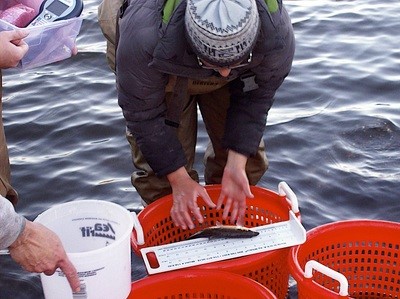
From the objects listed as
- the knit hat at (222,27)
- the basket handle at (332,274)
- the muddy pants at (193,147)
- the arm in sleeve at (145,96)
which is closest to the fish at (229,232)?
the arm in sleeve at (145,96)

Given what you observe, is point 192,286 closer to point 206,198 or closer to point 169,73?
point 206,198

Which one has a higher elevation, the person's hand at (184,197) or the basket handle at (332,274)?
the basket handle at (332,274)

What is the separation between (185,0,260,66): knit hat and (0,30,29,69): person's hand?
2.04ft

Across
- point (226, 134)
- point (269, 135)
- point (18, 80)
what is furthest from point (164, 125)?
point (18, 80)

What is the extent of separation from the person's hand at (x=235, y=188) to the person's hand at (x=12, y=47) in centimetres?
107

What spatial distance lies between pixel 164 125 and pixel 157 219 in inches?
17.2

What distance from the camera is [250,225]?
11.8 ft

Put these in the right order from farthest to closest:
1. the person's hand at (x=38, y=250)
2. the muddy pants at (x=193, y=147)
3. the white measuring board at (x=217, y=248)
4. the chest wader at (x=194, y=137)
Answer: the muddy pants at (x=193, y=147) → the chest wader at (x=194, y=137) → the white measuring board at (x=217, y=248) → the person's hand at (x=38, y=250)

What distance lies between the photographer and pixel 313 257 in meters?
3.18

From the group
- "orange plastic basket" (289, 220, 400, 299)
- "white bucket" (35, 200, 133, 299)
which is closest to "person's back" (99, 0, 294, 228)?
"orange plastic basket" (289, 220, 400, 299)

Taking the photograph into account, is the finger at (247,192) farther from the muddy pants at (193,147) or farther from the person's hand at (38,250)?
the person's hand at (38,250)

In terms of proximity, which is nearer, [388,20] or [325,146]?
[325,146]

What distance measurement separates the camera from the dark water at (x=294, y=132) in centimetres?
432

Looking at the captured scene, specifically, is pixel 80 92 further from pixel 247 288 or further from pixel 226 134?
pixel 247 288
